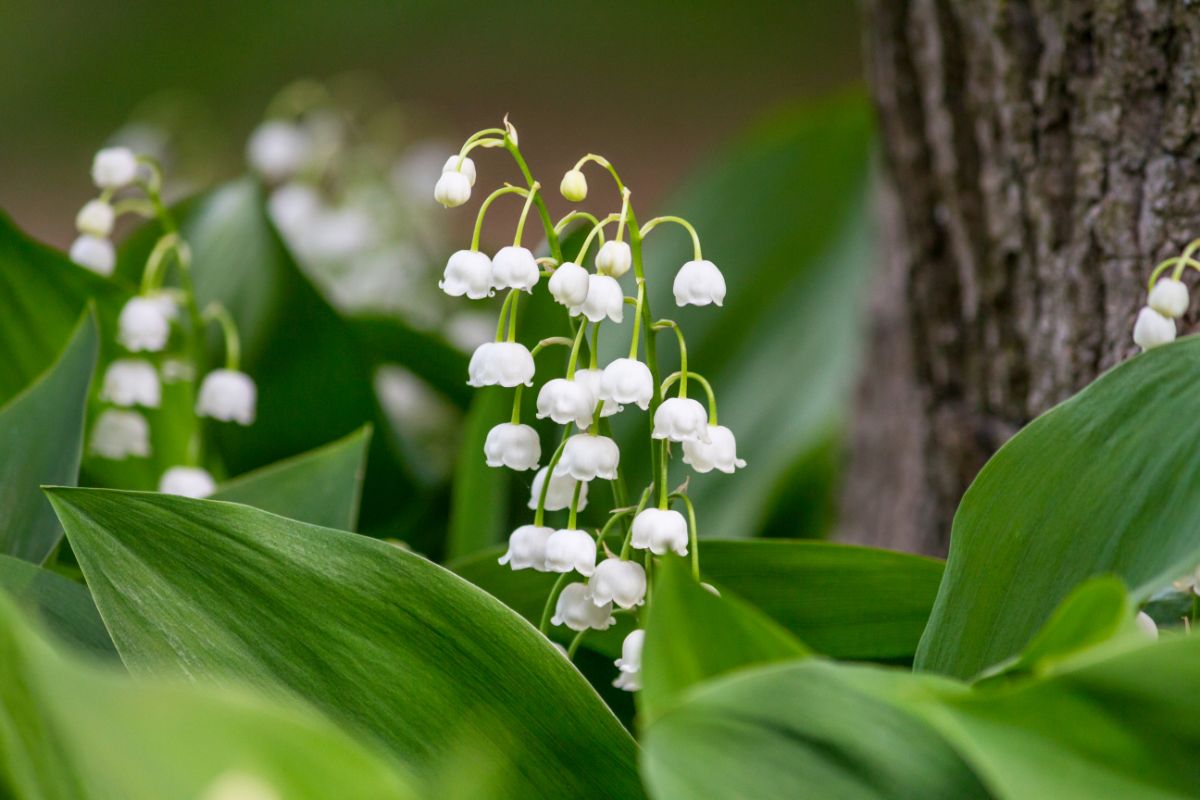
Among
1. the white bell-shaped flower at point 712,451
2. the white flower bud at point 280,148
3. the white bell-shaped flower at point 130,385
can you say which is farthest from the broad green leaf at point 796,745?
the white flower bud at point 280,148

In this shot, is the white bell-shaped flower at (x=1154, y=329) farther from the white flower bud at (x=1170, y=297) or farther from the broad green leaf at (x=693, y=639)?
the broad green leaf at (x=693, y=639)

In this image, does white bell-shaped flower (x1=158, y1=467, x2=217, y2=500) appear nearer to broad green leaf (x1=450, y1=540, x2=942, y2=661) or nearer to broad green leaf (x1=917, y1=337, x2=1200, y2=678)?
broad green leaf (x1=450, y1=540, x2=942, y2=661)

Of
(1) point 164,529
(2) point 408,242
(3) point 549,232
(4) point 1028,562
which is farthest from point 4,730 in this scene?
(2) point 408,242

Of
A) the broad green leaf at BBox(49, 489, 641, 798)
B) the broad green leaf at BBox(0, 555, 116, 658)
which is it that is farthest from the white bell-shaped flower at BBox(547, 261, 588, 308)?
the broad green leaf at BBox(0, 555, 116, 658)

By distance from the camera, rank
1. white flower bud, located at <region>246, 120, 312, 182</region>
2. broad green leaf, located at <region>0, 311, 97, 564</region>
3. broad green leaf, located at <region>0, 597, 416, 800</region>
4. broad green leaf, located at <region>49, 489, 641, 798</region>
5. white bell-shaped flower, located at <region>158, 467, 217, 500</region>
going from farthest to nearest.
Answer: white flower bud, located at <region>246, 120, 312, 182</region> → white bell-shaped flower, located at <region>158, 467, 217, 500</region> → broad green leaf, located at <region>0, 311, 97, 564</region> → broad green leaf, located at <region>49, 489, 641, 798</region> → broad green leaf, located at <region>0, 597, 416, 800</region>

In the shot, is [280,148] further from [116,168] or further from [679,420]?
[679,420]

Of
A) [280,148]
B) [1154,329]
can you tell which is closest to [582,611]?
[1154,329]
